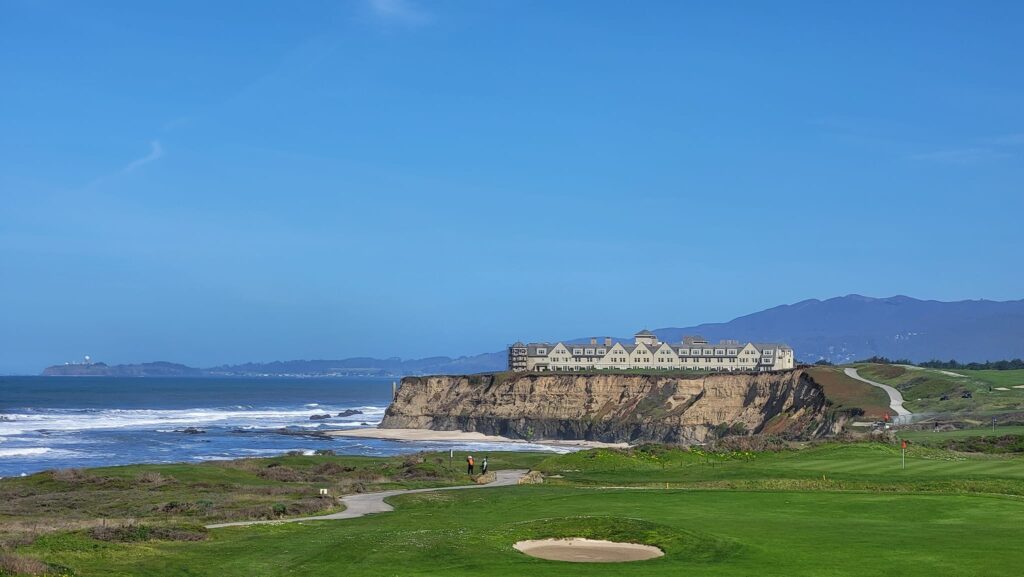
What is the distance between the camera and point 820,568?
23.8 m

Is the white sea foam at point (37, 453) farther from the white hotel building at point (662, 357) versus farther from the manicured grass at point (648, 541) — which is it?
the white hotel building at point (662, 357)

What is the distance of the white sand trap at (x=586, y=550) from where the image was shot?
27141 mm

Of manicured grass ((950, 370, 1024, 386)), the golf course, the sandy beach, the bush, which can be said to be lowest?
the sandy beach

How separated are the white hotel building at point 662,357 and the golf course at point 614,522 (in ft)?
429

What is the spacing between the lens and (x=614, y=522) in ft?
99.8

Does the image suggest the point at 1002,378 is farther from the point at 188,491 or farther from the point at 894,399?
the point at 188,491

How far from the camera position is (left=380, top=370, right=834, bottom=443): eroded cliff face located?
121100 mm

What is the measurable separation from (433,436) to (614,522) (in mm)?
106811

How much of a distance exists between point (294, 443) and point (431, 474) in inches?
2703

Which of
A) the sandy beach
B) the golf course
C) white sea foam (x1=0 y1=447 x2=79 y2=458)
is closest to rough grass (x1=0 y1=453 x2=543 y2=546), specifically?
the golf course

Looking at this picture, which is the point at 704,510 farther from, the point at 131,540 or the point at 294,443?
the point at 294,443

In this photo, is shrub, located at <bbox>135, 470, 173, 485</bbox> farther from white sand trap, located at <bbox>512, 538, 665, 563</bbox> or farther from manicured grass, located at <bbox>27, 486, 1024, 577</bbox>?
white sand trap, located at <bbox>512, 538, 665, 563</bbox>

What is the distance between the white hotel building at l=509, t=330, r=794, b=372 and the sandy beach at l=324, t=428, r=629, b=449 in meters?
38.9

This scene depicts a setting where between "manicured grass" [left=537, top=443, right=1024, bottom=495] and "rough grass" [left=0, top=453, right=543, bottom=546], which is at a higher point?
"manicured grass" [left=537, top=443, right=1024, bottom=495]
